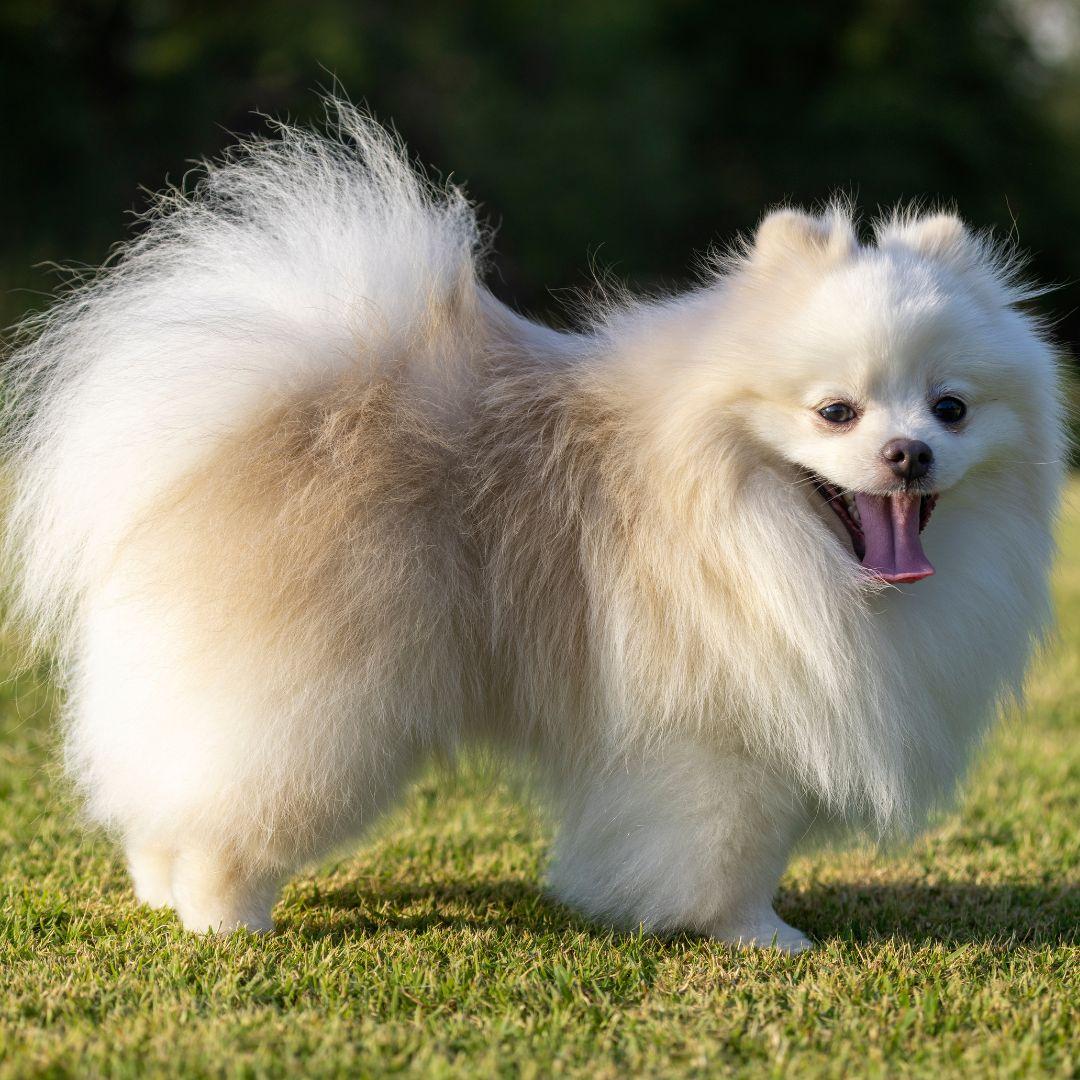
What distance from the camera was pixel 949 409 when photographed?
3.00 meters

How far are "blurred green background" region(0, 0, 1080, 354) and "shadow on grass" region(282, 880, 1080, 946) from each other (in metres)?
7.99

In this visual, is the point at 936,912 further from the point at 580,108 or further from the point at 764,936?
the point at 580,108

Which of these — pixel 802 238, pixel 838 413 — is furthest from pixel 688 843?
pixel 802 238

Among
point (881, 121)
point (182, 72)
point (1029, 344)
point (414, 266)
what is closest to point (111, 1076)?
point (414, 266)

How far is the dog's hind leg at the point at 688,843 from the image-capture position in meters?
3.11

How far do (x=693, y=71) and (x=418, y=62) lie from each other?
979 cm

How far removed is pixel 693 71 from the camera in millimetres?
26781

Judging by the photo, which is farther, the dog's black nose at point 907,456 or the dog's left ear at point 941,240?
the dog's left ear at point 941,240

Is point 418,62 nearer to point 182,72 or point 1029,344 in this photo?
point 182,72

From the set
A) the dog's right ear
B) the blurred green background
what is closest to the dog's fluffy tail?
the dog's right ear

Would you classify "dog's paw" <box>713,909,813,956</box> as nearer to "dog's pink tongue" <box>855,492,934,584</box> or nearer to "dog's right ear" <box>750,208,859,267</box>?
"dog's pink tongue" <box>855,492,934,584</box>

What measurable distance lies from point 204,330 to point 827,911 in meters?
2.31

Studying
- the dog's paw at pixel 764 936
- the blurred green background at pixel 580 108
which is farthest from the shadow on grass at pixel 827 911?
the blurred green background at pixel 580 108

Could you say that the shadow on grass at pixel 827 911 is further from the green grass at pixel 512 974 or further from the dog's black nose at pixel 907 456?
the dog's black nose at pixel 907 456
